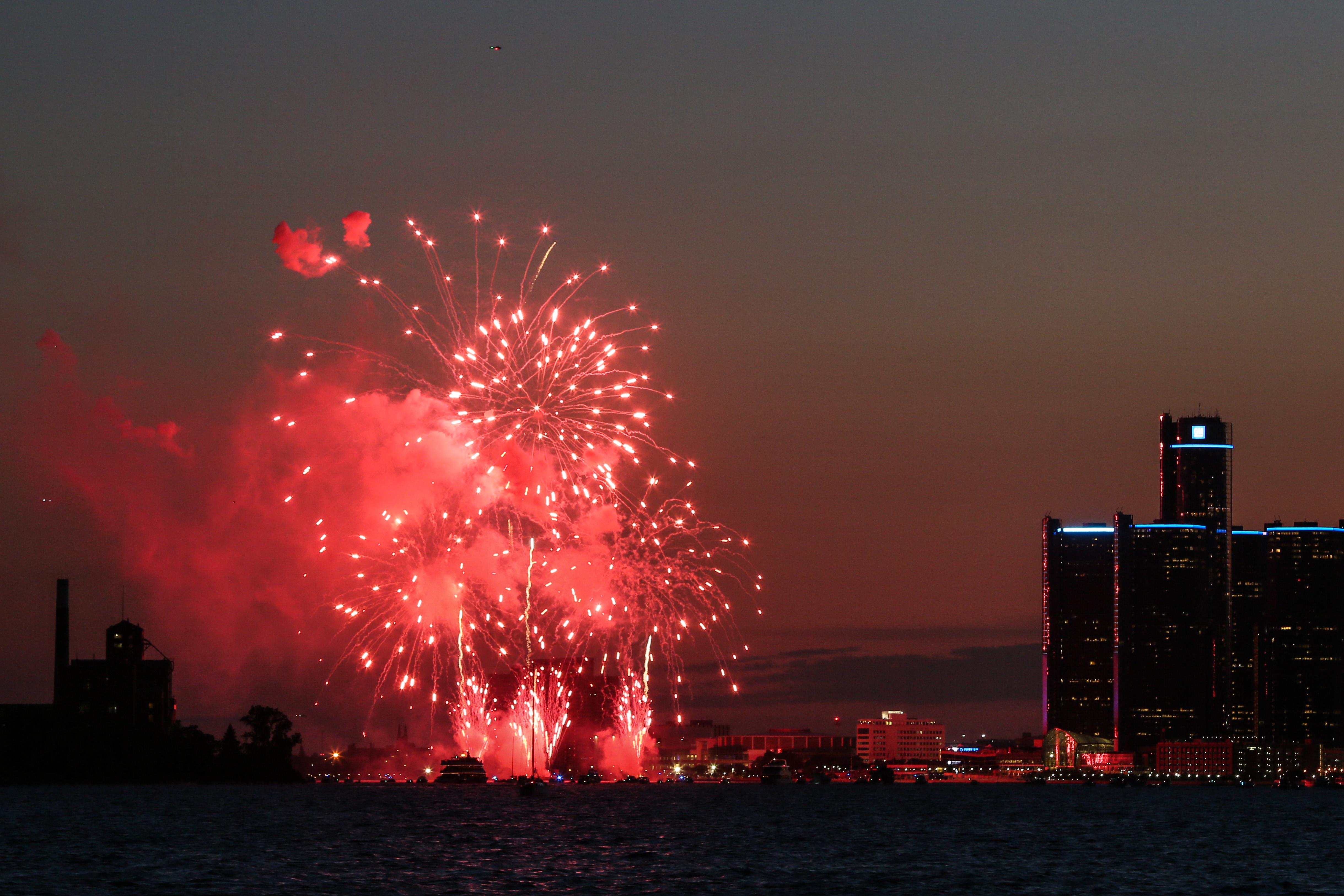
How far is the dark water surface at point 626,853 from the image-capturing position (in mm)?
92188

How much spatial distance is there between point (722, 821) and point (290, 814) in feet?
148

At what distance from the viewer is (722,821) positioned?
6299 inches

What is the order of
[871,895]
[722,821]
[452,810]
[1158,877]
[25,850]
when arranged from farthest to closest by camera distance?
[452,810], [722,821], [25,850], [1158,877], [871,895]

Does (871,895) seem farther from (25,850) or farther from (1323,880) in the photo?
(25,850)

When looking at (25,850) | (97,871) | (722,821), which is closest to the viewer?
(97,871)

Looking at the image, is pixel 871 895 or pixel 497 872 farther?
pixel 497 872

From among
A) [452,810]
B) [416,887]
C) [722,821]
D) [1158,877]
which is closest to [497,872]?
[416,887]

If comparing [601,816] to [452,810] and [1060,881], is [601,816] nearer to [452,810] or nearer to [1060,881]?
[452,810]

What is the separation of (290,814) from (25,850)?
54587 millimetres

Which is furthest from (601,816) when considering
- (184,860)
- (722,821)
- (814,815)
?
(184,860)

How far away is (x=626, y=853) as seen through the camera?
114m

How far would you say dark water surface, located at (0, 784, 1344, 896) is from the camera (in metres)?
92.2

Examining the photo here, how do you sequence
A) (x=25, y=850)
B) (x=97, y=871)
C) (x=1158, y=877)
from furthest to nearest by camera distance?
(x=25, y=850)
(x=1158, y=877)
(x=97, y=871)

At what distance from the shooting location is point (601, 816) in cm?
16275
